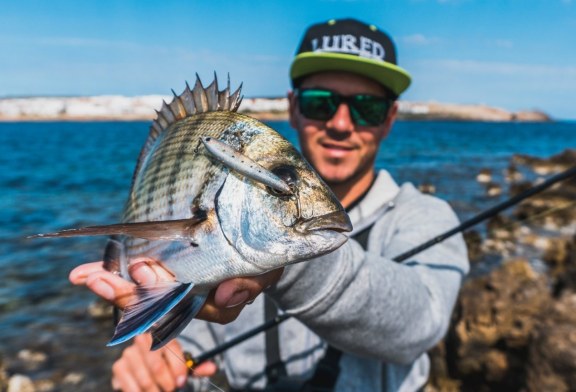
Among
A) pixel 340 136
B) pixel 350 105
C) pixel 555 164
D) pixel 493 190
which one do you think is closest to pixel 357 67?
pixel 350 105

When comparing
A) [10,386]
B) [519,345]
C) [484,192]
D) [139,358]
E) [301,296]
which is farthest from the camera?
[484,192]

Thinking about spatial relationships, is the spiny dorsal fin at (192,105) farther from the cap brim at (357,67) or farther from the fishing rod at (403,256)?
the cap brim at (357,67)

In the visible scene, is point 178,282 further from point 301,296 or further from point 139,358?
point 139,358

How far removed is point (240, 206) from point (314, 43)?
270 centimetres

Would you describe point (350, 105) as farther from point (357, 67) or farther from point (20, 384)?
point (20, 384)

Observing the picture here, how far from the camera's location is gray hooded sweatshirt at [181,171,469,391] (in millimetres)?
1984

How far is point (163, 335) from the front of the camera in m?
1.39

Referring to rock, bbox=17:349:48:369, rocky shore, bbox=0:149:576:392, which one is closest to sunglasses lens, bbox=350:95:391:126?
rocky shore, bbox=0:149:576:392

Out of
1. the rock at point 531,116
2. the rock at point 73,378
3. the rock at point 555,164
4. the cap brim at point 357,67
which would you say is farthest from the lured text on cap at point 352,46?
the rock at point 531,116

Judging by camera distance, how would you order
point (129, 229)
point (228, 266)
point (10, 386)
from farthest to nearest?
point (10, 386) → point (228, 266) → point (129, 229)

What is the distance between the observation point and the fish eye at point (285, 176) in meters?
1.39

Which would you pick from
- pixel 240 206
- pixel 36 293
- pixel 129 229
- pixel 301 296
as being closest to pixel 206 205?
pixel 240 206

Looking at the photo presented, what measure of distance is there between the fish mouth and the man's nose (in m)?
2.33

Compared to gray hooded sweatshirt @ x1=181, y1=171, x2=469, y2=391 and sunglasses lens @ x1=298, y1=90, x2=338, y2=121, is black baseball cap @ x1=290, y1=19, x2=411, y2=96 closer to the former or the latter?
sunglasses lens @ x1=298, y1=90, x2=338, y2=121
